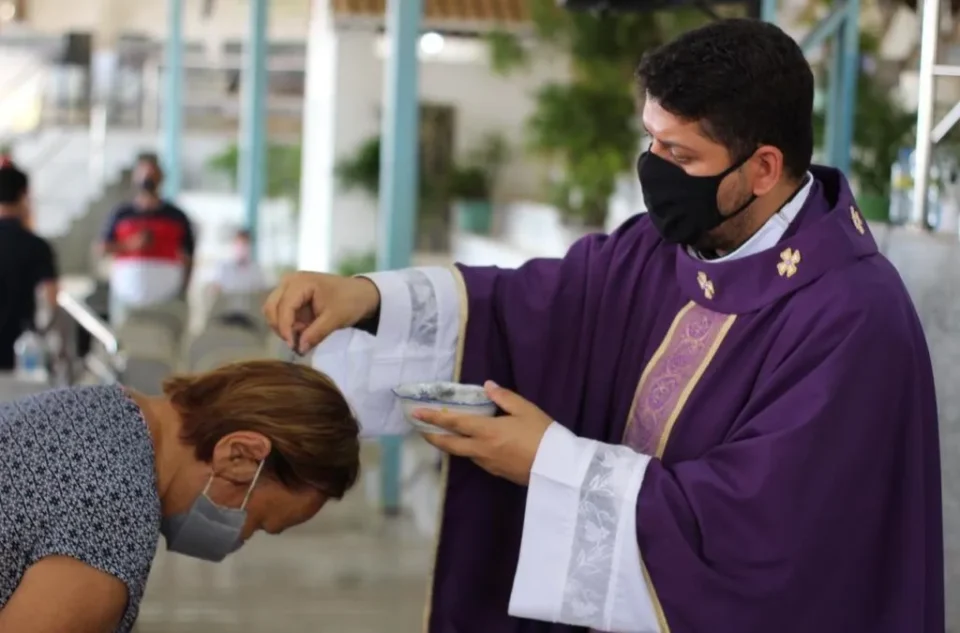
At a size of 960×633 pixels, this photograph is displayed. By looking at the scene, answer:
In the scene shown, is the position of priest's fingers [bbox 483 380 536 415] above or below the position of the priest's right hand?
below

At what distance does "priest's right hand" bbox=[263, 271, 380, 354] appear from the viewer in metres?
2.32

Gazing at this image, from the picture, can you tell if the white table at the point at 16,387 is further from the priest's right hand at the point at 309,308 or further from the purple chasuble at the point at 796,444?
the purple chasuble at the point at 796,444

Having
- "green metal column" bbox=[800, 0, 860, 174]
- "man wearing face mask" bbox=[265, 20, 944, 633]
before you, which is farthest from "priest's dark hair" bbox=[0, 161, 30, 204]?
"man wearing face mask" bbox=[265, 20, 944, 633]

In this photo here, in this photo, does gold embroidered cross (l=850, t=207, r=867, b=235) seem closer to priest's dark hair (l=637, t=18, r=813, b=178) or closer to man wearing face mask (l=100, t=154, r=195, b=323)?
priest's dark hair (l=637, t=18, r=813, b=178)

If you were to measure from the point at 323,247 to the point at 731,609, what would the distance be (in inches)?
520

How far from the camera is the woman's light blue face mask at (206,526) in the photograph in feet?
6.98

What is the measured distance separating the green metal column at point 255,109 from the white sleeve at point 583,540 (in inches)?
377

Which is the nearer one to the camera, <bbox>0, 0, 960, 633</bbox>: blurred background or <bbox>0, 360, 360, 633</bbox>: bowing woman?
<bbox>0, 360, 360, 633</bbox>: bowing woman

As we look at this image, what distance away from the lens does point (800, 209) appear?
2074 mm

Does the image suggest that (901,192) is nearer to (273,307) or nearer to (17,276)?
(273,307)

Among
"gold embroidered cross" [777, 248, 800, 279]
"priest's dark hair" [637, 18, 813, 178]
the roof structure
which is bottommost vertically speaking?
"gold embroidered cross" [777, 248, 800, 279]

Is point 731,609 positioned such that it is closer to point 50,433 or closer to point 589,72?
point 50,433

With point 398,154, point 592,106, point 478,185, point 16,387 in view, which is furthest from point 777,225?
point 478,185

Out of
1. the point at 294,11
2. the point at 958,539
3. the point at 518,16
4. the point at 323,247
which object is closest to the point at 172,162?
the point at 323,247
